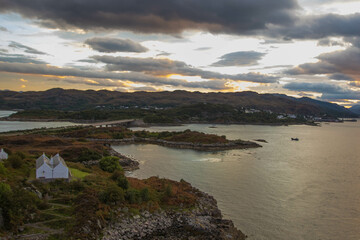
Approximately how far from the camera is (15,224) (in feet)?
66.2

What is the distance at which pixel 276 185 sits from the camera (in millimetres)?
44406

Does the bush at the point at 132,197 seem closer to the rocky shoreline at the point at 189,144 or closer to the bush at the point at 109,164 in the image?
the bush at the point at 109,164

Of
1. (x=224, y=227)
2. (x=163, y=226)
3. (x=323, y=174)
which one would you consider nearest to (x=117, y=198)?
(x=163, y=226)

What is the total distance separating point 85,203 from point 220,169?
33358mm

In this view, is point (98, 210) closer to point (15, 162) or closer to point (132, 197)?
point (132, 197)

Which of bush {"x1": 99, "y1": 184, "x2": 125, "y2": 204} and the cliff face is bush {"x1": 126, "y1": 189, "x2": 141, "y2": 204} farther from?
the cliff face

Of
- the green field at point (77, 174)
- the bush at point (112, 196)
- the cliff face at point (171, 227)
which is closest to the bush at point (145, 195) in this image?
the cliff face at point (171, 227)

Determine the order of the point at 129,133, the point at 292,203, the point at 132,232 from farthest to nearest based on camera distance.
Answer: the point at 129,133 → the point at 292,203 → the point at 132,232

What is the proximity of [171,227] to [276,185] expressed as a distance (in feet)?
80.2

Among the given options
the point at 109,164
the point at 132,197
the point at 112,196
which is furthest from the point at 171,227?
the point at 109,164

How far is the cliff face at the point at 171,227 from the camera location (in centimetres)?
2302

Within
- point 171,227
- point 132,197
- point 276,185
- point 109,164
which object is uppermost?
point 132,197

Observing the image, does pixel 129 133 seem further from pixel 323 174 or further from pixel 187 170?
pixel 323 174

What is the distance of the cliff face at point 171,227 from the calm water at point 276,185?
10.9 ft
